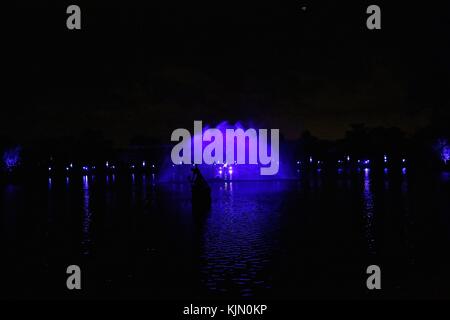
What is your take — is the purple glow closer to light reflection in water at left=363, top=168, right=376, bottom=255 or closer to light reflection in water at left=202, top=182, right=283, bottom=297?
light reflection in water at left=202, top=182, right=283, bottom=297

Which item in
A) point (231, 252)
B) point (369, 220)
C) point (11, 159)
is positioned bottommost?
point (231, 252)

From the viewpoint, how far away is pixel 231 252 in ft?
62.3

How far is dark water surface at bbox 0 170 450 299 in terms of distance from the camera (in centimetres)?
1436

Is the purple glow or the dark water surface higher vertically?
the purple glow

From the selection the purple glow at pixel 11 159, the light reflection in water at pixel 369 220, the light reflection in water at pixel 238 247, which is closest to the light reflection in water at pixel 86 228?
the light reflection in water at pixel 238 247

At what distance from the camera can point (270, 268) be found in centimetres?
1641

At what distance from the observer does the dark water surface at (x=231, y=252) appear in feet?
47.1

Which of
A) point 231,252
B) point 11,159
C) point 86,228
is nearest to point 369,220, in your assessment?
point 231,252

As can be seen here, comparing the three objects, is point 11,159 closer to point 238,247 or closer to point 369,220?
point 369,220

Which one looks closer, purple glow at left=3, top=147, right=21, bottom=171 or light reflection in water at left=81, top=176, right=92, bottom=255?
light reflection in water at left=81, top=176, right=92, bottom=255

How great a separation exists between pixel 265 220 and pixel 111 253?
10.1 m

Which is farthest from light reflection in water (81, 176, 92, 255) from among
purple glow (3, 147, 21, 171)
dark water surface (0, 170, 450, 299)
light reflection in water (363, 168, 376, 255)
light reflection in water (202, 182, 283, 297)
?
purple glow (3, 147, 21, 171)
